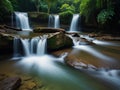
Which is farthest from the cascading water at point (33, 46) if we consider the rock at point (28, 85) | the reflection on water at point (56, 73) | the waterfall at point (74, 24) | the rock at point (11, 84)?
the waterfall at point (74, 24)

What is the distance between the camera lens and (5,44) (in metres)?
6.88

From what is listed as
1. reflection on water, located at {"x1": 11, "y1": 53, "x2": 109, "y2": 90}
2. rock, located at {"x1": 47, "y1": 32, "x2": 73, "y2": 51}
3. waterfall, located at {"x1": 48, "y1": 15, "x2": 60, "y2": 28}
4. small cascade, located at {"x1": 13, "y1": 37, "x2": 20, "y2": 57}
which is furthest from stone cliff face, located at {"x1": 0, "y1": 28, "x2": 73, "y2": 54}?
waterfall, located at {"x1": 48, "y1": 15, "x2": 60, "y2": 28}

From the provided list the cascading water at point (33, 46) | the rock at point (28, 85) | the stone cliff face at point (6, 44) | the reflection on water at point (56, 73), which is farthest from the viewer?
the cascading water at point (33, 46)

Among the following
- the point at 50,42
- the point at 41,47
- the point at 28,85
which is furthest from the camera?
the point at 50,42

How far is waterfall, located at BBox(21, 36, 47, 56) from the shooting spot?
7266 mm

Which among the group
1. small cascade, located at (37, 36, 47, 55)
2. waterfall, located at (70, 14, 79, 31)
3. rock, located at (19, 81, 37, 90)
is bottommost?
rock, located at (19, 81, 37, 90)

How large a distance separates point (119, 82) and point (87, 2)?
10618 millimetres

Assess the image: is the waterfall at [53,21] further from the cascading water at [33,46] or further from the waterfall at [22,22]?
the cascading water at [33,46]

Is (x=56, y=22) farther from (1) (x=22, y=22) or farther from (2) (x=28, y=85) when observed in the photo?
(2) (x=28, y=85)

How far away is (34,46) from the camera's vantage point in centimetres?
737

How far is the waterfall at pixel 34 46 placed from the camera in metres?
7.27

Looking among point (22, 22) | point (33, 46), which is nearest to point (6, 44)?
point (33, 46)

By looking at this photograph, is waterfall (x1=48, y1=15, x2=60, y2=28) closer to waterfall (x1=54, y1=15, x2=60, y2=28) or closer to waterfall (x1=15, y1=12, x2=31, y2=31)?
waterfall (x1=54, y1=15, x2=60, y2=28)

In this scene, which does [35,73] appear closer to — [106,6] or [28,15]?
[106,6]
